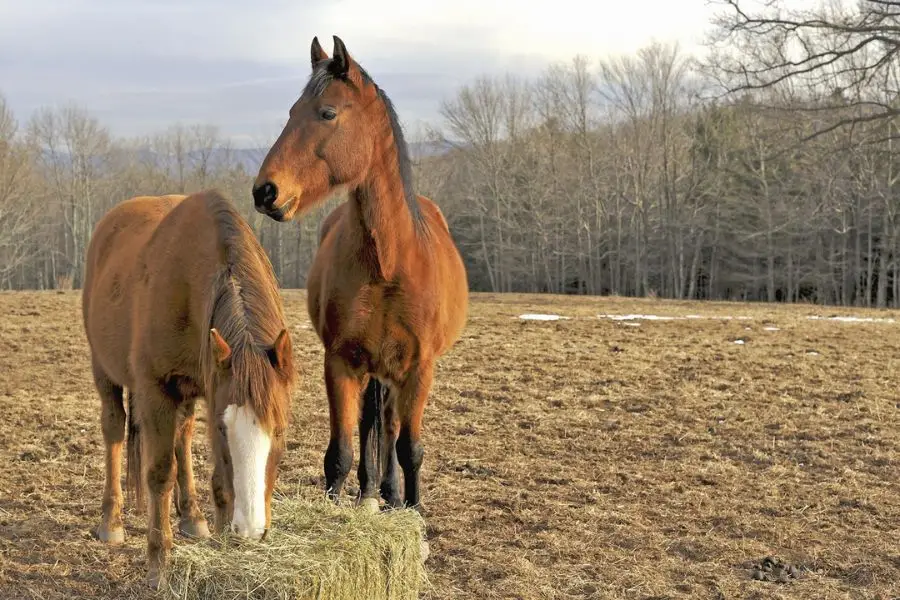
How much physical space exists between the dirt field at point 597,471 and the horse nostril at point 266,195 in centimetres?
184

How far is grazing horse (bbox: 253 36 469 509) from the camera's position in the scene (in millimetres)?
3398

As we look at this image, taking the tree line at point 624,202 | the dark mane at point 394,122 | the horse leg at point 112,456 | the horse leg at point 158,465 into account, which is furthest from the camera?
the tree line at point 624,202

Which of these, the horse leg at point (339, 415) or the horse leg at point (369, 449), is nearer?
the horse leg at point (339, 415)

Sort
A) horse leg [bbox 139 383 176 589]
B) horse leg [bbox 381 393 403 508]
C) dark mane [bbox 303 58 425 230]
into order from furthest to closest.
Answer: horse leg [bbox 381 393 403 508], dark mane [bbox 303 58 425 230], horse leg [bbox 139 383 176 589]

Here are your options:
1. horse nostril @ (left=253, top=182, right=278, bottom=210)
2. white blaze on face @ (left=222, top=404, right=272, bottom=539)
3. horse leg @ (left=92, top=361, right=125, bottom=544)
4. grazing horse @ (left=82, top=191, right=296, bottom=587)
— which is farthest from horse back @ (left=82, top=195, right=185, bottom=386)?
white blaze on face @ (left=222, top=404, right=272, bottom=539)

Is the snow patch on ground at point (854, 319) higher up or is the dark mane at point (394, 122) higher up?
the dark mane at point (394, 122)

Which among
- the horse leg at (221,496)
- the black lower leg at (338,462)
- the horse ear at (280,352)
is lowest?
the black lower leg at (338,462)

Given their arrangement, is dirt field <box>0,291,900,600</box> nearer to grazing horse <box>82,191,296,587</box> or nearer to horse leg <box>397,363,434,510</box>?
horse leg <box>397,363,434,510</box>

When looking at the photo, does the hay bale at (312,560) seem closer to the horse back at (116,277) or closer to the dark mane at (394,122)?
the horse back at (116,277)

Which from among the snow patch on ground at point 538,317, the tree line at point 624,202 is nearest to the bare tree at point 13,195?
the tree line at point 624,202

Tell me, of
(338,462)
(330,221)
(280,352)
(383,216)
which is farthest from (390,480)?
(280,352)

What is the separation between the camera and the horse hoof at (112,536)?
160 inches

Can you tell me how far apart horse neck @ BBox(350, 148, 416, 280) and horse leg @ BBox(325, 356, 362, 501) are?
0.58 m

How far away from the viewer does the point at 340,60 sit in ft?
Answer: 11.4
